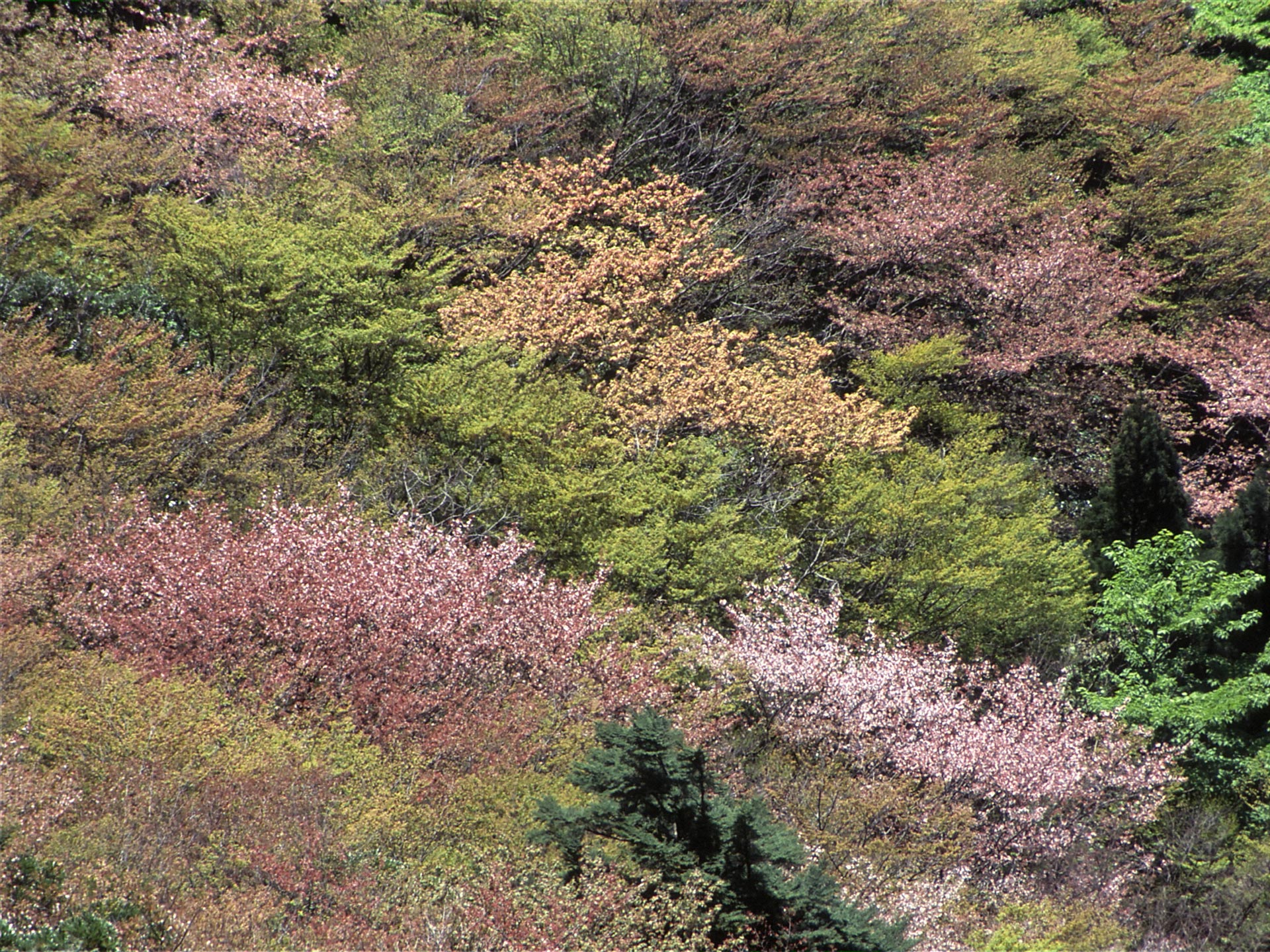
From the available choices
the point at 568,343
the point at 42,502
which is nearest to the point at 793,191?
the point at 568,343

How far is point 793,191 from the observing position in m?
26.6

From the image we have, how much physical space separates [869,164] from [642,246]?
23.3 ft

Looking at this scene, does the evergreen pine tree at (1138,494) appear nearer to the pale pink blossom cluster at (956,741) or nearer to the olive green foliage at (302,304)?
the pale pink blossom cluster at (956,741)

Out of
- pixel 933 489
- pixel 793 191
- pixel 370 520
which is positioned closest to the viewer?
pixel 370 520

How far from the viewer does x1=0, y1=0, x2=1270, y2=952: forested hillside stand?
444 inches

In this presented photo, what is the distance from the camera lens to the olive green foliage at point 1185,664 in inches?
790

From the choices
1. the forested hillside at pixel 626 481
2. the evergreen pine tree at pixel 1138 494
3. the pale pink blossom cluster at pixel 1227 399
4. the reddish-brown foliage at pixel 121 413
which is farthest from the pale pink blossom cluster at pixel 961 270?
the reddish-brown foliage at pixel 121 413

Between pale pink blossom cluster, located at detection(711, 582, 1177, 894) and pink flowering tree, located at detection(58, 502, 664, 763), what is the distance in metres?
2.28

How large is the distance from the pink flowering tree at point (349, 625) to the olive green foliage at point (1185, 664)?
9.13m

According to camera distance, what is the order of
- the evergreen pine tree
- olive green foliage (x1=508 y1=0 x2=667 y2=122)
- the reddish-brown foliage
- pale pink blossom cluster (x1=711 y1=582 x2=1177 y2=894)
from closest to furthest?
the reddish-brown foliage, pale pink blossom cluster (x1=711 y1=582 x2=1177 y2=894), the evergreen pine tree, olive green foliage (x1=508 y1=0 x2=667 y2=122)

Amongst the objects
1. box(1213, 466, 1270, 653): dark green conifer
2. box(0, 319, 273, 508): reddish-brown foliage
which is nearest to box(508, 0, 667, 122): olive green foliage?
box(0, 319, 273, 508): reddish-brown foliage

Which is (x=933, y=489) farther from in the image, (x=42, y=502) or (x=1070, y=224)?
(x=42, y=502)

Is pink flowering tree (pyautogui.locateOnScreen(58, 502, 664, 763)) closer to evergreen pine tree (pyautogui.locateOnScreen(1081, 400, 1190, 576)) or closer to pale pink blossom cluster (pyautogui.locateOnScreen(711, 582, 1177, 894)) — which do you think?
pale pink blossom cluster (pyautogui.locateOnScreen(711, 582, 1177, 894))

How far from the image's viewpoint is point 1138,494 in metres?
23.8
